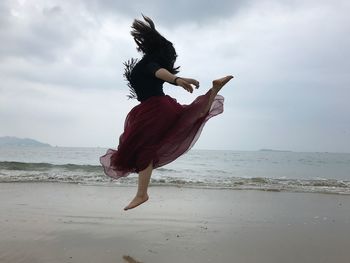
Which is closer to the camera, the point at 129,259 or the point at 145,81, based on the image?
the point at 145,81

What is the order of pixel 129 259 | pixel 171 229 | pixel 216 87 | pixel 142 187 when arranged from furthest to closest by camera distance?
pixel 171 229 → pixel 129 259 → pixel 142 187 → pixel 216 87

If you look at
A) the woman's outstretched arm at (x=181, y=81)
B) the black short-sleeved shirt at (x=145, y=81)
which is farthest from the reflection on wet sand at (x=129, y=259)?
the woman's outstretched arm at (x=181, y=81)

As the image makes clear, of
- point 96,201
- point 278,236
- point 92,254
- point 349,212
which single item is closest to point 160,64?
point 92,254

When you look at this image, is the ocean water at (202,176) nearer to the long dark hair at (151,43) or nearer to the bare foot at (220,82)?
the long dark hair at (151,43)

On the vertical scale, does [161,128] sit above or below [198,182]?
above

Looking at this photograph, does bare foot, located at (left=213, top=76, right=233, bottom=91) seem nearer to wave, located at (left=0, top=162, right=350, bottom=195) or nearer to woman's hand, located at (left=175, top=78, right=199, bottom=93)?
woman's hand, located at (left=175, top=78, right=199, bottom=93)

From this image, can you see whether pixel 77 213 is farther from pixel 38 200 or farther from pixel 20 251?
pixel 20 251

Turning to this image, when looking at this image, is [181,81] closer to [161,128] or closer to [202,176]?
[161,128]

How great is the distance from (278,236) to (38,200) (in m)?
5.19

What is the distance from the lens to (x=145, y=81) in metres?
4.04

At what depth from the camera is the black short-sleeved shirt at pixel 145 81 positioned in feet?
13.0

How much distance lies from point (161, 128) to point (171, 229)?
2325 millimetres

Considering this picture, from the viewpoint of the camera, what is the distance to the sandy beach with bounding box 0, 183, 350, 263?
4.70 meters

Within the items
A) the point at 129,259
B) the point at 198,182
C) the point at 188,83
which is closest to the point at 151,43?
the point at 188,83
